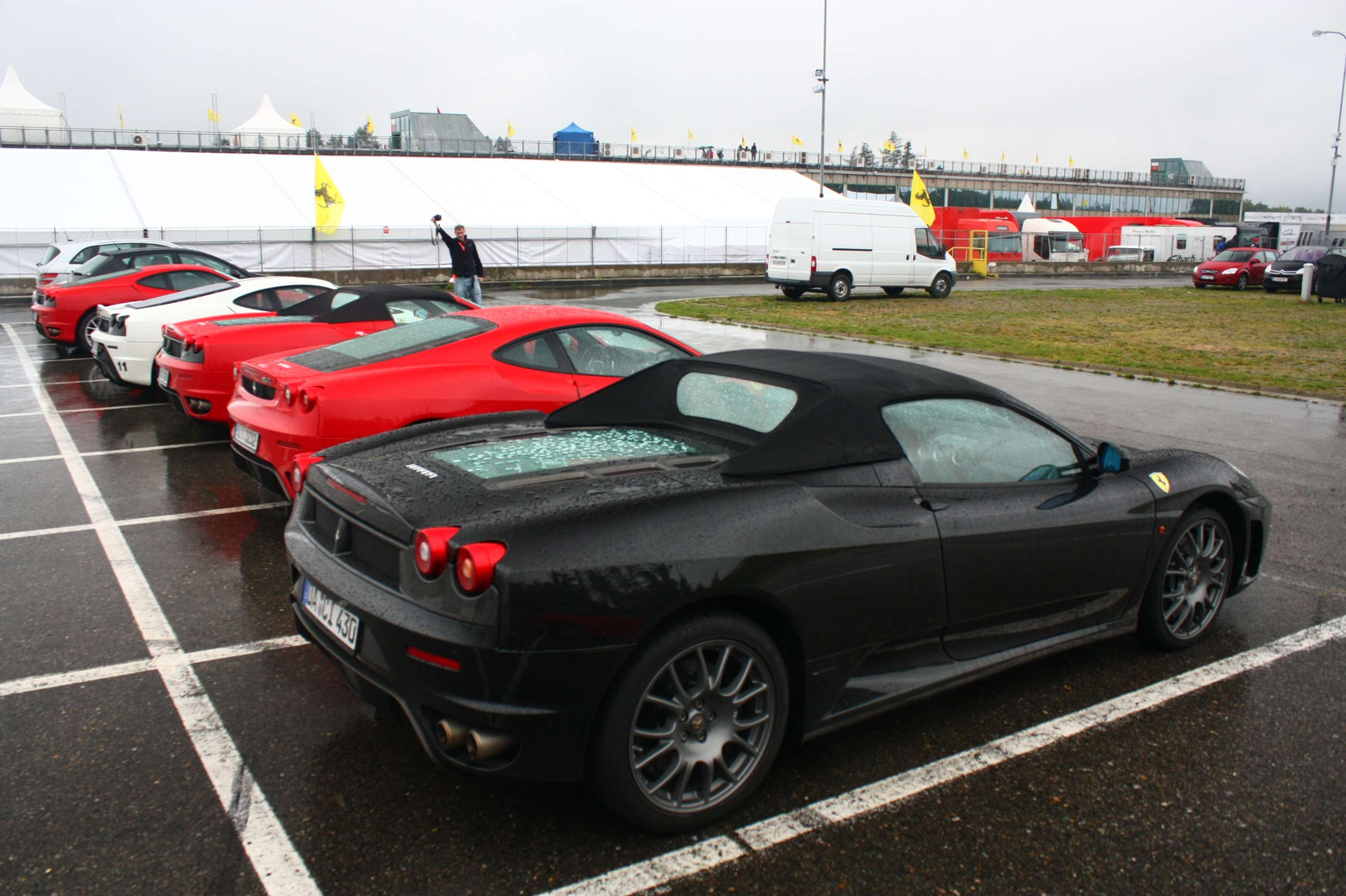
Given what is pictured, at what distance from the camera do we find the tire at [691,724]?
2.72m

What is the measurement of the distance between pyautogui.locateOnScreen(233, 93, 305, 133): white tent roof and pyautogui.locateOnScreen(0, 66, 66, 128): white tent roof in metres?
8.64

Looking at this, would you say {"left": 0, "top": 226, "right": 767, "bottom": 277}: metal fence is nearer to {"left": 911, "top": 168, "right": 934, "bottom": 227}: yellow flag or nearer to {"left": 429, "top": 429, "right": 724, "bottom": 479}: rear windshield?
{"left": 911, "top": 168, "right": 934, "bottom": 227}: yellow flag

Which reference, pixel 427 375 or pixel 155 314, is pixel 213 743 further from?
pixel 155 314

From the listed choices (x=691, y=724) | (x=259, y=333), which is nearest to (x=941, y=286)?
(x=259, y=333)

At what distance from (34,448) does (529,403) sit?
483 cm

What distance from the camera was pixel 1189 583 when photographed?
14.0 ft

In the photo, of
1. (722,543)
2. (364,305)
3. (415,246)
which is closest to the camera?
(722,543)

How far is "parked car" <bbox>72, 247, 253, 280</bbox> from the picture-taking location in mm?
14586

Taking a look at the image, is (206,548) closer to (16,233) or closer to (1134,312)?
(1134,312)

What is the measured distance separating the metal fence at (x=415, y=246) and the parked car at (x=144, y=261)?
1224 centimetres

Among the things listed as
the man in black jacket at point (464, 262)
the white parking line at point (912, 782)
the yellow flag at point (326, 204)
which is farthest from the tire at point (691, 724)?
the yellow flag at point (326, 204)

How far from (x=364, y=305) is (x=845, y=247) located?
18955 mm

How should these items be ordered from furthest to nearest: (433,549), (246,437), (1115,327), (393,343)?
(1115,327), (393,343), (246,437), (433,549)

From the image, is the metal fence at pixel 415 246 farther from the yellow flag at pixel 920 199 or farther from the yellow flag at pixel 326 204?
the yellow flag at pixel 920 199
